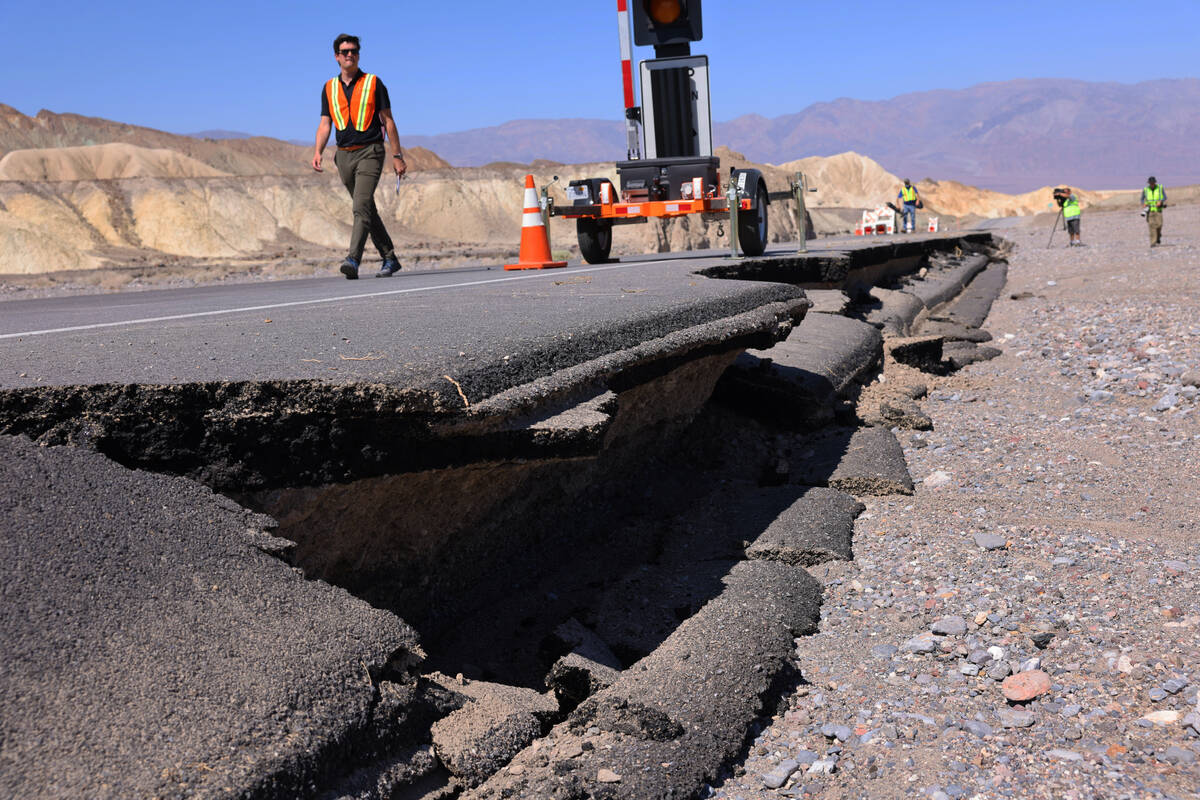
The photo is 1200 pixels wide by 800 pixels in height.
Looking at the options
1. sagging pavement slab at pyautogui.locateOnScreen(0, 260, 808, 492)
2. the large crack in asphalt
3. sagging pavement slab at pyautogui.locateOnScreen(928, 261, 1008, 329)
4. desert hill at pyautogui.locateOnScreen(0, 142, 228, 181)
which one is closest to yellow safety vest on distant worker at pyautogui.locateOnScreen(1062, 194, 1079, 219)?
sagging pavement slab at pyautogui.locateOnScreen(928, 261, 1008, 329)

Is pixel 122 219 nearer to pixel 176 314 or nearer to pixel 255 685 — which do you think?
pixel 176 314

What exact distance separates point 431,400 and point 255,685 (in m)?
0.86

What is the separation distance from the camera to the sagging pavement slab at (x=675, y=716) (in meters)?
2.19

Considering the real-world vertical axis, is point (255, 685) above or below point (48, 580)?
below

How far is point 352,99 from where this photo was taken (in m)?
8.13

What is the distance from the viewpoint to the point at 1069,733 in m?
2.37

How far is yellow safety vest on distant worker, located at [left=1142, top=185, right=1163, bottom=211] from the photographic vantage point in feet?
67.2

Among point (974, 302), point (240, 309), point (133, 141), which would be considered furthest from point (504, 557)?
point (133, 141)

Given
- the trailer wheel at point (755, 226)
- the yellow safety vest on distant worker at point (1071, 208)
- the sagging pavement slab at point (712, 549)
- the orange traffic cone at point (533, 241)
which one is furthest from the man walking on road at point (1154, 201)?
the sagging pavement slab at point (712, 549)

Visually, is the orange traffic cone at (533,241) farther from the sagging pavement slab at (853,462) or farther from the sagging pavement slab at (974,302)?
the sagging pavement slab at (974,302)

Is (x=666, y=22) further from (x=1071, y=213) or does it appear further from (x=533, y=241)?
(x=1071, y=213)

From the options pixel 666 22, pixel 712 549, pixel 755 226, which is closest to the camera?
pixel 712 549

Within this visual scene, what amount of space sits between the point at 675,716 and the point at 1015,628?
3.86 ft

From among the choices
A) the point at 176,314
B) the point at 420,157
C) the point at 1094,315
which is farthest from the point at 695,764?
the point at 420,157
